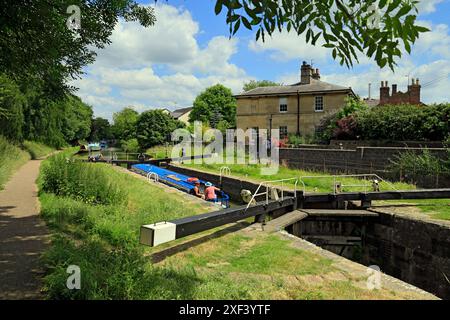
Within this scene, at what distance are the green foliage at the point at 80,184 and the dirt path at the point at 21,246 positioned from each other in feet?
2.36

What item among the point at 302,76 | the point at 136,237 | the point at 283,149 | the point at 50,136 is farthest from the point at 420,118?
the point at 50,136

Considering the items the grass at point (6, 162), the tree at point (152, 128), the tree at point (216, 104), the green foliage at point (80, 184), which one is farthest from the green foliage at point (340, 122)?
the tree at point (216, 104)

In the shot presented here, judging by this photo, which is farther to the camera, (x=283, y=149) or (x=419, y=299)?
(x=283, y=149)

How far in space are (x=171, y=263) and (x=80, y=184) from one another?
5412 mm

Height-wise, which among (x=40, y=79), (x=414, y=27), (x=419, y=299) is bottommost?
(x=419, y=299)

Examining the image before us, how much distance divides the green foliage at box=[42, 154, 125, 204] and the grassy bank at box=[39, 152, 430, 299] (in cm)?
25

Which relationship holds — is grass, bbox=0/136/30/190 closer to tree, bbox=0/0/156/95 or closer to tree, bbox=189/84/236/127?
tree, bbox=0/0/156/95

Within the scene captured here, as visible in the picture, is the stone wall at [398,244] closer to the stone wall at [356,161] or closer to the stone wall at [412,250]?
the stone wall at [412,250]

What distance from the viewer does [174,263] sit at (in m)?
5.55
